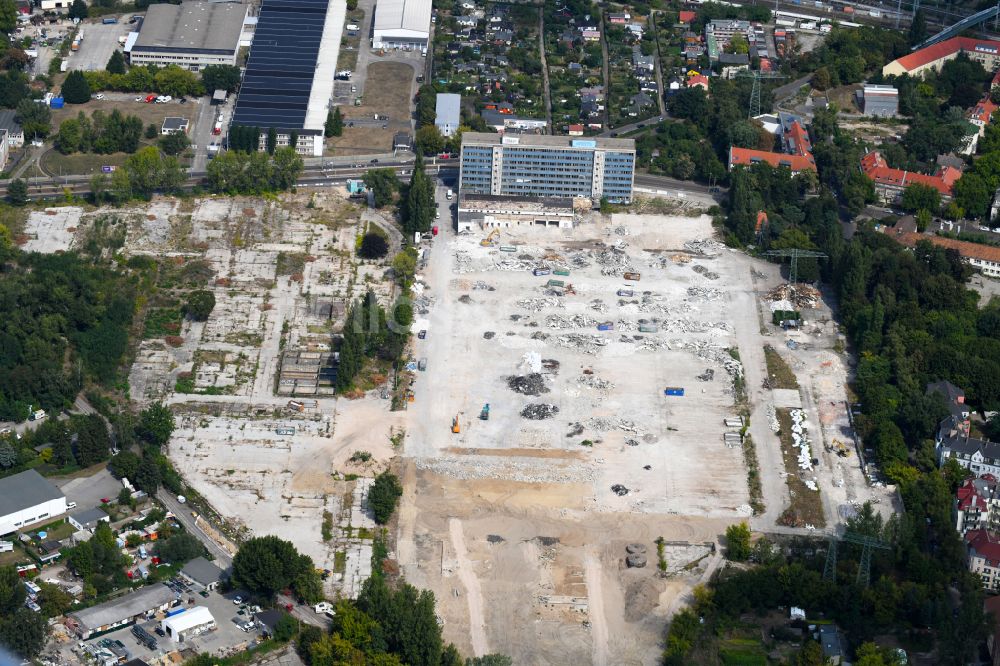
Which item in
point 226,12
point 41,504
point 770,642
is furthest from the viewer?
point 226,12

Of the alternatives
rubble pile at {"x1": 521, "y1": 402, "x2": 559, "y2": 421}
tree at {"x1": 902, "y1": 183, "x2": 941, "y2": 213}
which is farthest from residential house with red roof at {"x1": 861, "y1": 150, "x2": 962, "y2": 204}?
rubble pile at {"x1": 521, "y1": 402, "x2": 559, "y2": 421}

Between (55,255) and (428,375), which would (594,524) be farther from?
(55,255)

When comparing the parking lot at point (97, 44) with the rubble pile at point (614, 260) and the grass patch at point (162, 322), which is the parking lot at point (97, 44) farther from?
the rubble pile at point (614, 260)

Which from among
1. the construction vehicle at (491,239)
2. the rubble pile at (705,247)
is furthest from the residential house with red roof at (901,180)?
the construction vehicle at (491,239)

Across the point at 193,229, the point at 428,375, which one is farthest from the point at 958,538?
the point at 193,229

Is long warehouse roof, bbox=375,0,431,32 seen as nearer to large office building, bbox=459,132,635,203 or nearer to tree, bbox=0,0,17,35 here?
large office building, bbox=459,132,635,203

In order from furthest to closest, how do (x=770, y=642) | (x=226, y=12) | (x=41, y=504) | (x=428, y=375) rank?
1. (x=226, y=12)
2. (x=428, y=375)
3. (x=41, y=504)
4. (x=770, y=642)

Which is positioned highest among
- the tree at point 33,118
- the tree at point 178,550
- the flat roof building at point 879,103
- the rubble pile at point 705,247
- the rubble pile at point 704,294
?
the flat roof building at point 879,103
